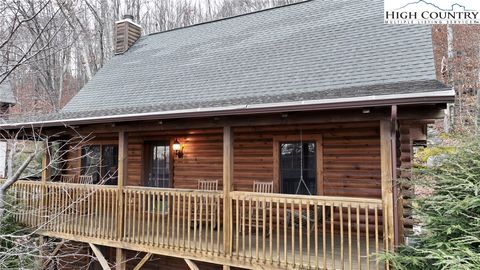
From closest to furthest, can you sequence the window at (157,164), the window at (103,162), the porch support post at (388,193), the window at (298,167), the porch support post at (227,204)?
the porch support post at (388,193) → the porch support post at (227,204) → the window at (298,167) → the window at (157,164) → the window at (103,162)

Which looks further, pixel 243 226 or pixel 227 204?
pixel 227 204

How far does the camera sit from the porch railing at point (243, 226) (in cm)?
490

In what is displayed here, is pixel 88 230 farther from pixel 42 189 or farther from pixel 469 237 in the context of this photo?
pixel 469 237

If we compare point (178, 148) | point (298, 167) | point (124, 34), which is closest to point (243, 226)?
point (298, 167)

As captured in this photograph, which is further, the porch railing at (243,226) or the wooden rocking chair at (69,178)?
the wooden rocking chair at (69,178)

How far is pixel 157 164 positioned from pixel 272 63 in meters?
4.04

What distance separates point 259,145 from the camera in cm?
795

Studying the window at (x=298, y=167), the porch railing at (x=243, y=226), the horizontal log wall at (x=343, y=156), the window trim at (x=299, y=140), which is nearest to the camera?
the porch railing at (x=243, y=226)

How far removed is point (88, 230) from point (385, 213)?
18.6ft

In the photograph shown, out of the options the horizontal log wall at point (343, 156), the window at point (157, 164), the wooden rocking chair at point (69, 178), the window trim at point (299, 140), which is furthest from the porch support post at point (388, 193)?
the wooden rocking chair at point (69, 178)

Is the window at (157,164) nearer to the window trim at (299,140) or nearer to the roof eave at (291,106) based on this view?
the roof eave at (291,106)

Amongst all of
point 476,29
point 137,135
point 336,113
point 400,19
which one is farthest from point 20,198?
point 476,29

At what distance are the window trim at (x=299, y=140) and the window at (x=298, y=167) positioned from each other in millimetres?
98

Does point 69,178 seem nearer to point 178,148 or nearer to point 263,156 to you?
point 178,148
